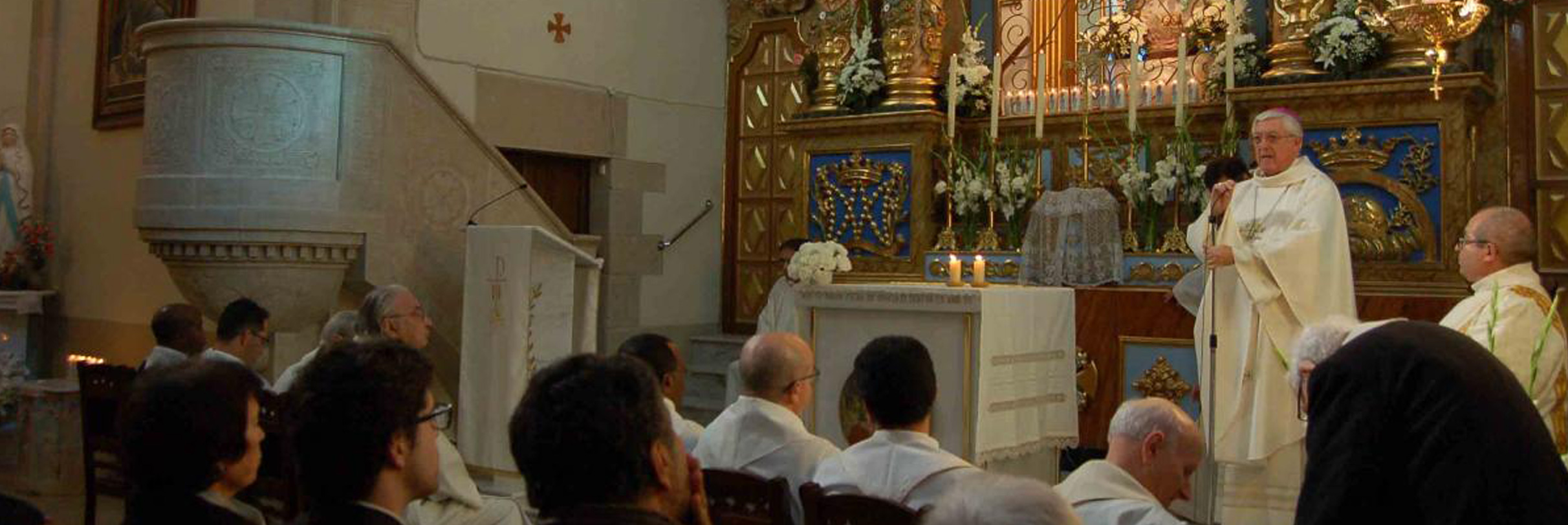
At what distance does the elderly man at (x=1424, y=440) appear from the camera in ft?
7.35

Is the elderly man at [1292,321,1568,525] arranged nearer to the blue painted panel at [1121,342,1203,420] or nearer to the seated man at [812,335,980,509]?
the seated man at [812,335,980,509]

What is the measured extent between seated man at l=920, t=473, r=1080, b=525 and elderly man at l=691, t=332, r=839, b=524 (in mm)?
1976

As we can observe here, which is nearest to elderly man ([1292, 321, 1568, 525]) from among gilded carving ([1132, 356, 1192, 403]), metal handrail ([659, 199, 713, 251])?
gilded carving ([1132, 356, 1192, 403])

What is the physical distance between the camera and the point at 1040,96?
7957 millimetres

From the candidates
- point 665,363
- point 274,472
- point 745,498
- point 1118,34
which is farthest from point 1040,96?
point 745,498

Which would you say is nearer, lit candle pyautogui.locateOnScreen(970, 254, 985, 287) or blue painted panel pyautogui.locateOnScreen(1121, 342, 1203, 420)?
lit candle pyautogui.locateOnScreen(970, 254, 985, 287)

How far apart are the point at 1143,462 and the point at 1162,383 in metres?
4.71

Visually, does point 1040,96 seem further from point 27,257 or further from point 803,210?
point 27,257

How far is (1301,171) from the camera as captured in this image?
19.0 feet

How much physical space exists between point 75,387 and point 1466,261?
8292mm

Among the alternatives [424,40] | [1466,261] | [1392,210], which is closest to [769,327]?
[424,40]

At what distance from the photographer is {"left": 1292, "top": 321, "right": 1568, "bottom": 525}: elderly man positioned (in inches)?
88.2

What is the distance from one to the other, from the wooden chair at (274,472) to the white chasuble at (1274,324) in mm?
3860

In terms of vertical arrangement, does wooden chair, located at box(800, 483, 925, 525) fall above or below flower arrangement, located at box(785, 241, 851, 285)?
below
